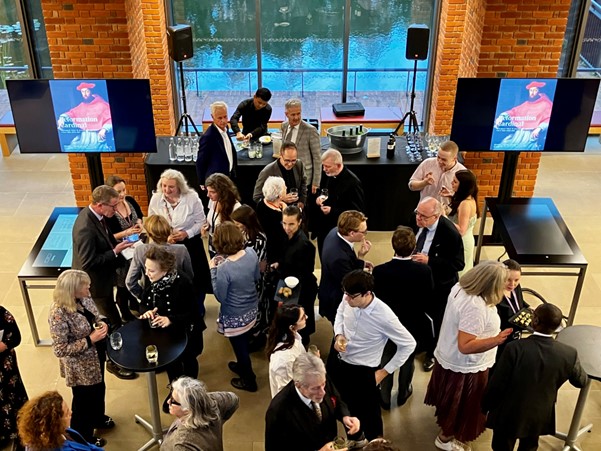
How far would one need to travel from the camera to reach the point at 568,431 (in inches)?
190

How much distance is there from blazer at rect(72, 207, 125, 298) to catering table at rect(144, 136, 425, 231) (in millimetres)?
2249

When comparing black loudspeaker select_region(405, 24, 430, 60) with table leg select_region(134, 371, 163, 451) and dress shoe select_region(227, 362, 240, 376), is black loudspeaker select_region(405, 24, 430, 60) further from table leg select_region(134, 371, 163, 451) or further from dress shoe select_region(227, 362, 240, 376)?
table leg select_region(134, 371, 163, 451)

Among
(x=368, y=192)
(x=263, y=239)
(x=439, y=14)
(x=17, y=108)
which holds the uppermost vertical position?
(x=439, y=14)

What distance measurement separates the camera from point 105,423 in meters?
4.92

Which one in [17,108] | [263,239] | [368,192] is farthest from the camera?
[368,192]

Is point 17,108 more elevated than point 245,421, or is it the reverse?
point 17,108

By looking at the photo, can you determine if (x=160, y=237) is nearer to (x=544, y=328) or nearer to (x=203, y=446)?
(x=203, y=446)

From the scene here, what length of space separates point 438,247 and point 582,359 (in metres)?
1.27

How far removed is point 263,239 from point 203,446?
2.11 metres

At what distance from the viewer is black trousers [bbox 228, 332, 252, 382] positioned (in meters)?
5.01

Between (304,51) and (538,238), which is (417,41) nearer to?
(304,51)

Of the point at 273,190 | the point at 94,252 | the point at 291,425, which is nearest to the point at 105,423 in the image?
the point at 94,252

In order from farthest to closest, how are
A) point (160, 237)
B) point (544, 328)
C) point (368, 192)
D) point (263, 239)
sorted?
1. point (368, 192)
2. point (263, 239)
3. point (160, 237)
4. point (544, 328)

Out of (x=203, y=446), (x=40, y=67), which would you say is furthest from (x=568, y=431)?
(x=40, y=67)
